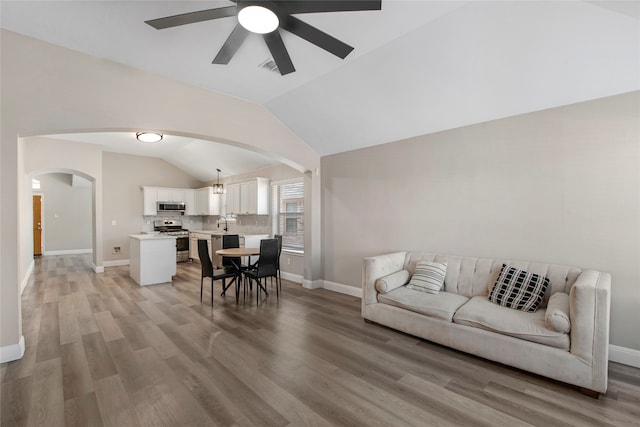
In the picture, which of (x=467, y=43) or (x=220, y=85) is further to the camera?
(x=220, y=85)

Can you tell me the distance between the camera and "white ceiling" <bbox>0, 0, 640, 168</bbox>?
93.0 inches

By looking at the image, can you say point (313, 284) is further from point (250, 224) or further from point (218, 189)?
point (218, 189)

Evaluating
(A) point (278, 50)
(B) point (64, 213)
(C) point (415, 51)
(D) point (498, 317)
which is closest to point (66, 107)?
(A) point (278, 50)

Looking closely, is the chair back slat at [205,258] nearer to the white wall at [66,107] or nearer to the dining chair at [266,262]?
the dining chair at [266,262]

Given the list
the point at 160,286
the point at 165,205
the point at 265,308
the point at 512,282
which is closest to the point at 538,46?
the point at 512,282

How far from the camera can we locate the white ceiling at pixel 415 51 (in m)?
2.36

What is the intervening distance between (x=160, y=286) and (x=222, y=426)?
4482 millimetres

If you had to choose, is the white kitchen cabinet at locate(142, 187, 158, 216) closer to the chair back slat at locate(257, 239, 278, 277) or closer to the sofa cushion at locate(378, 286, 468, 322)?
the chair back slat at locate(257, 239, 278, 277)

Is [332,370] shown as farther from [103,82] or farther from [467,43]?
[103,82]

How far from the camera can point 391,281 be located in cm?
350

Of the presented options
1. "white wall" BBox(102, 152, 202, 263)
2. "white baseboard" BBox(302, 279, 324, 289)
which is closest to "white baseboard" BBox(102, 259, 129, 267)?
"white wall" BBox(102, 152, 202, 263)

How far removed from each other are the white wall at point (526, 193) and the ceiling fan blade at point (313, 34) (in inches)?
88.3

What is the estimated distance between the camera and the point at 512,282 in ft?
9.70

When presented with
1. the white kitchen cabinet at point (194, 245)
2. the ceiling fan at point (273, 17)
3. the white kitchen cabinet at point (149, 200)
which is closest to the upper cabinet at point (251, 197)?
the white kitchen cabinet at point (194, 245)
